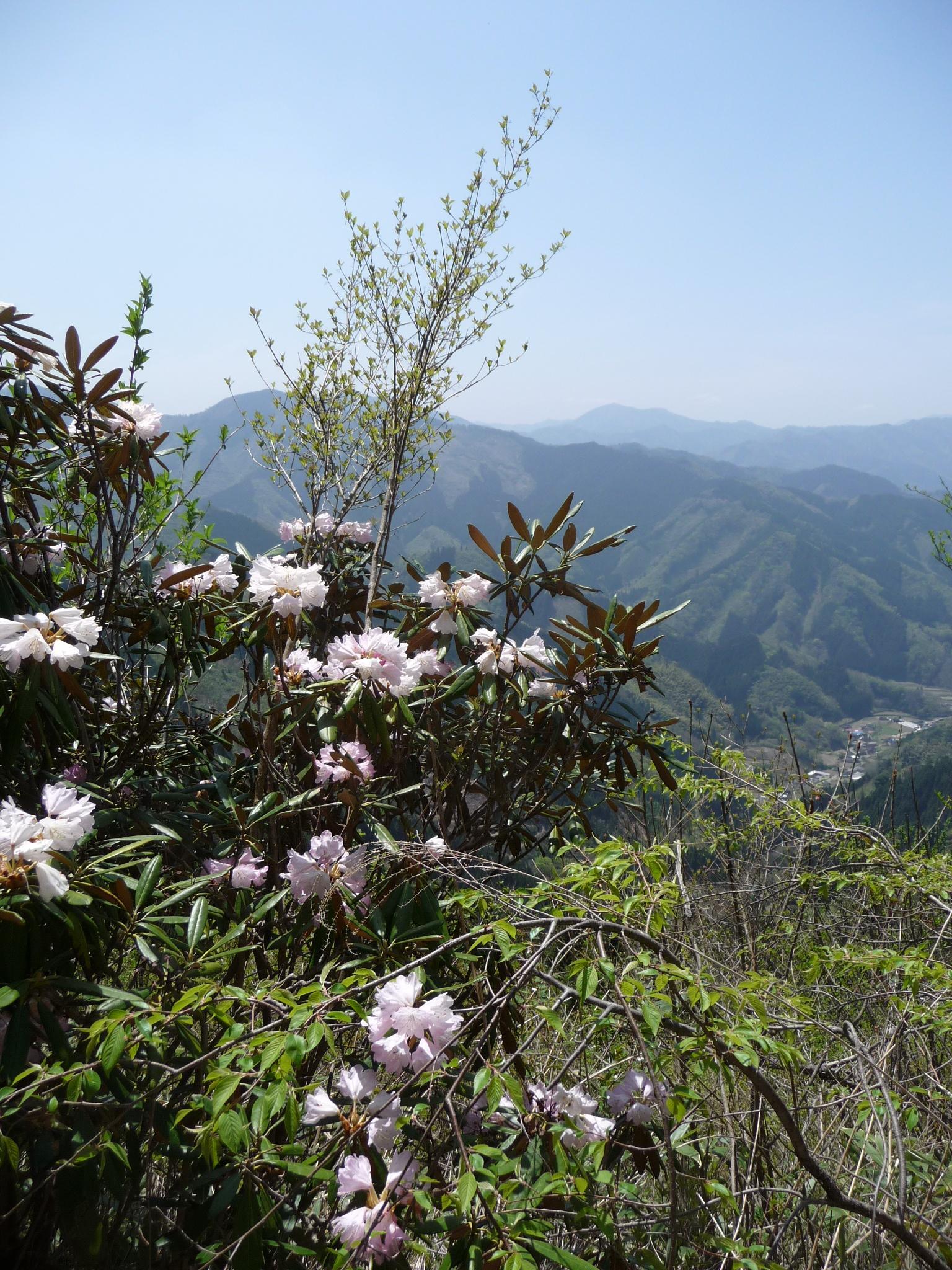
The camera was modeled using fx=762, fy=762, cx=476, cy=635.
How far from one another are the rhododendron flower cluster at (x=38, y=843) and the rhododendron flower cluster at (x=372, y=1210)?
0.53 metres

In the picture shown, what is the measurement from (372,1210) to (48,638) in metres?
1.04

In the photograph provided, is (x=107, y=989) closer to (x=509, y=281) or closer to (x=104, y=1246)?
(x=104, y=1246)

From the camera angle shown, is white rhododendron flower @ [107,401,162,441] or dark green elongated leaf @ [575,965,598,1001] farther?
white rhododendron flower @ [107,401,162,441]

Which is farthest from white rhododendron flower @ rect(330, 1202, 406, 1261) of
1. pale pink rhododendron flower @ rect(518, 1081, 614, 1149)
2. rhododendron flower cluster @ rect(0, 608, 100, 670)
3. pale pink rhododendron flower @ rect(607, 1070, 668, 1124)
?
rhododendron flower cluster @ rect(0, 608, 100, 670)

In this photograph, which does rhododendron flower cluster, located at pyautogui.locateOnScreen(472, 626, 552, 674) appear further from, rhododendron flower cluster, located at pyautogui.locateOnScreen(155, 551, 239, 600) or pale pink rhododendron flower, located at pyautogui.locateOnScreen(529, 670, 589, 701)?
rhododendron flower cluster, located at pyautogui.locateOnScreen(155, 551, 239, 600)

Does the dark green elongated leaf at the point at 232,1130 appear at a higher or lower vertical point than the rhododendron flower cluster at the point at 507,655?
lower

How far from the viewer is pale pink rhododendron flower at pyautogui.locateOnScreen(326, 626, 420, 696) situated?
1.48 m

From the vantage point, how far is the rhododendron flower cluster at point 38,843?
1.04 m

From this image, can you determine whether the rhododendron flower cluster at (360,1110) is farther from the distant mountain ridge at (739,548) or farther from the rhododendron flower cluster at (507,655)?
the distant mountain ridge at (739,548)

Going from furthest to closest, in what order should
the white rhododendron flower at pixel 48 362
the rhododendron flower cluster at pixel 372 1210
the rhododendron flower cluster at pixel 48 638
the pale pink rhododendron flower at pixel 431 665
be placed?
the white rhododendron flower at pixel 48 362, the pale pink rhododendron flower at pixel 431 665, the rhododendron flower cluster at pixel 48 638, the rhododendron flower cluster at pixel 372 1210

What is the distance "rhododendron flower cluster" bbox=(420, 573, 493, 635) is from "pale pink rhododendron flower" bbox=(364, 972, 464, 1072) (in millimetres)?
998

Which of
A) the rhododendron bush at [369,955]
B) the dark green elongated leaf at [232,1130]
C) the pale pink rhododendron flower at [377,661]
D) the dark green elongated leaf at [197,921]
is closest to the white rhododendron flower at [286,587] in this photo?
the rhododendron bush at [369,955]

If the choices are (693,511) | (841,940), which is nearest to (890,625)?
(693,511)

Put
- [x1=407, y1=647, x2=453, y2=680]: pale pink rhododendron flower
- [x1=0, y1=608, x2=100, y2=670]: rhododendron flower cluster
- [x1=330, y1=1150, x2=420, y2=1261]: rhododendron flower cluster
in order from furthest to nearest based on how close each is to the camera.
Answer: [x1=407, y1=647, x2=453, y2=680]: pale pink rhododendron flower
[x1=0, y1=608, x2=100, y2=670]: rhododendron flower cluster
[x1=330, y1=1150, x2=420, y2=1261]: rhododendron flower cluster
